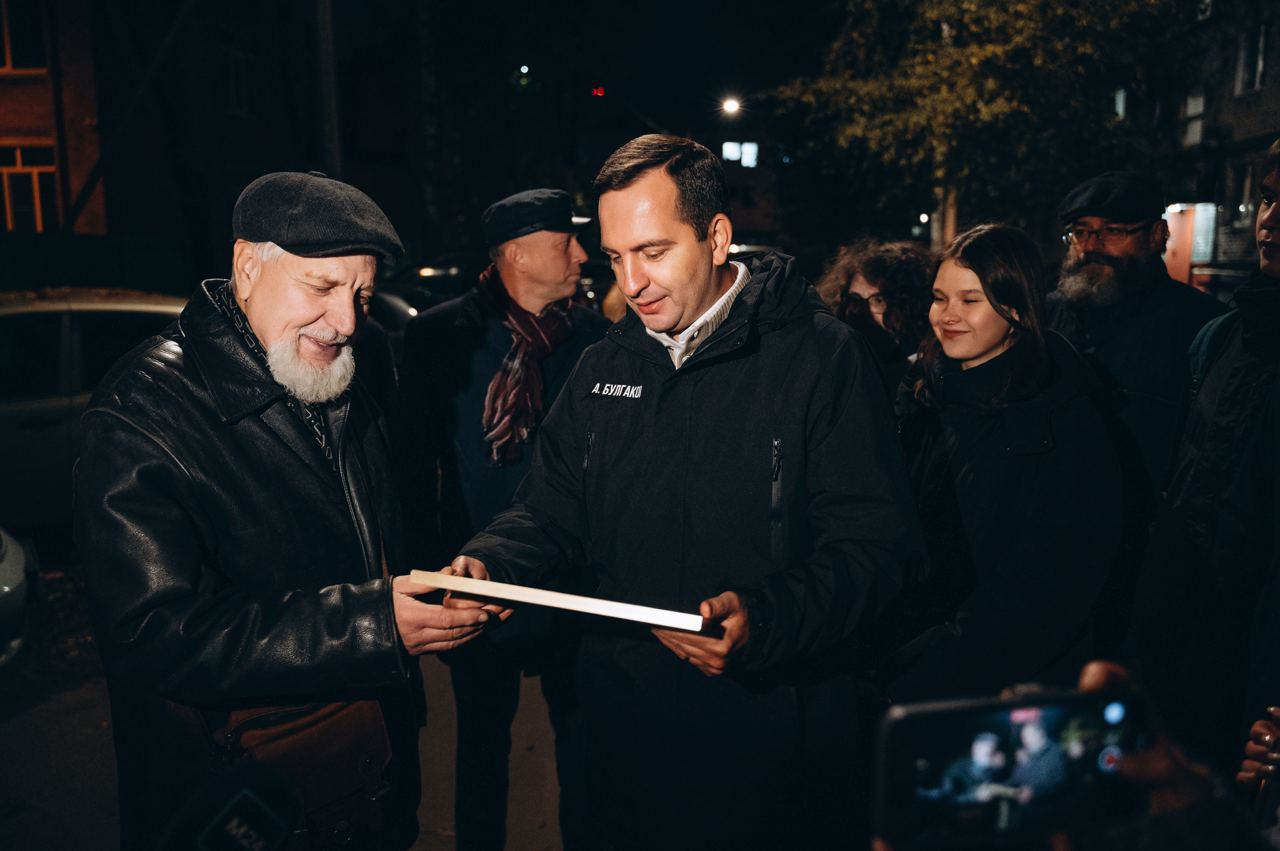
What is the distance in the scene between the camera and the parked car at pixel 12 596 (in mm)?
4459

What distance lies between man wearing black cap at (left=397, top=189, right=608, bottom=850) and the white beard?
1.43 meters

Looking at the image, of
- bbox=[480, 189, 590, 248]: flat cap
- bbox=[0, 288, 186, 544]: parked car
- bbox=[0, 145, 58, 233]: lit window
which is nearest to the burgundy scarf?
bbox=[480, 189, 590, 248]: flat cap

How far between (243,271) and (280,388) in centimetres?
32

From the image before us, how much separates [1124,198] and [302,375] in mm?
3995

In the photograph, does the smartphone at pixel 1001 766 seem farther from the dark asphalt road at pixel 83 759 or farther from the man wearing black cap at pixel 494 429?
the dark asphalt road at pixel 83 759

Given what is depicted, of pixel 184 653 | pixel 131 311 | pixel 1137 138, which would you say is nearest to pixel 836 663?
pixel 184 653

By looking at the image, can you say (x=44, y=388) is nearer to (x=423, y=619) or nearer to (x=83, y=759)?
(x=83, y=759)

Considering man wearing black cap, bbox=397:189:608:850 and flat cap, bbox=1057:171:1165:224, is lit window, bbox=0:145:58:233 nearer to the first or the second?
man wearing black cap, bbox=397:189:608:850

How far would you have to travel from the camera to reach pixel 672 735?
2.15 m

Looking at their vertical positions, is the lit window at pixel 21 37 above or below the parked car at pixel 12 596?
above

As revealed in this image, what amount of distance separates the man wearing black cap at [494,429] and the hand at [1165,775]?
2569 millimetres

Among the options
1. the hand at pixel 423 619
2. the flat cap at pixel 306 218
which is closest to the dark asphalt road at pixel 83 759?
the hand at pixel 423 619

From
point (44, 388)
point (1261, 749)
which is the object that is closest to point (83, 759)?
point (44, 388)

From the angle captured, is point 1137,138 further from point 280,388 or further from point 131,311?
point 280,388
